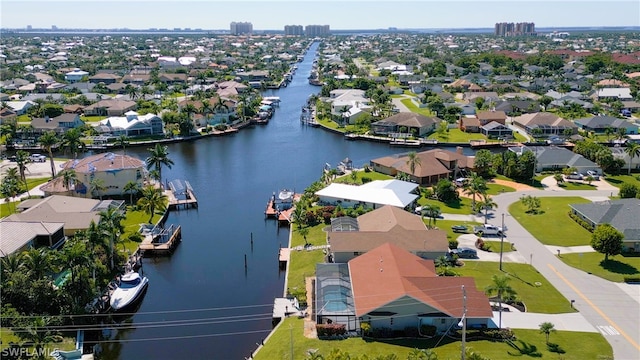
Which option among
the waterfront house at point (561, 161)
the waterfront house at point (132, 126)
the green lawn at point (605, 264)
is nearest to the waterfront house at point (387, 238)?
the green lawn at point (605, 264)

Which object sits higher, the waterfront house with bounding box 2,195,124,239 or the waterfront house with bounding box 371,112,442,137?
the waterfront house with bounding box 371,112,442,137

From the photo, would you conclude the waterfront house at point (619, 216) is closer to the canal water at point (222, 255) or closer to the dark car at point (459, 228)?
the dark car at point (459, 228)

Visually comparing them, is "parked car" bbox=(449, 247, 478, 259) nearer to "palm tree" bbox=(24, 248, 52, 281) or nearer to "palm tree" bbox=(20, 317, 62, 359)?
"palm tree" bbox=(20, 317, 62, 359)

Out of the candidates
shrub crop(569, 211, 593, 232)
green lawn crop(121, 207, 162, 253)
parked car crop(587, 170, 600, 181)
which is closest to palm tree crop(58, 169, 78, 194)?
green lawn crop(121, 207, 162, 253)

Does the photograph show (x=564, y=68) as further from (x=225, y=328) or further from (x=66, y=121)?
(x=225, y=328)

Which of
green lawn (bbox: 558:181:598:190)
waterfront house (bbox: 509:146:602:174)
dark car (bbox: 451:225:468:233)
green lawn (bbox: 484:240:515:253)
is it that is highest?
waterfront house (bbox: 509:146:602:174)

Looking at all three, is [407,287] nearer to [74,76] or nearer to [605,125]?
[605,125]

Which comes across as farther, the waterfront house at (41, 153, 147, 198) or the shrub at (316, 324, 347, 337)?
the waterfront house at (41, 153, 147, 198)
